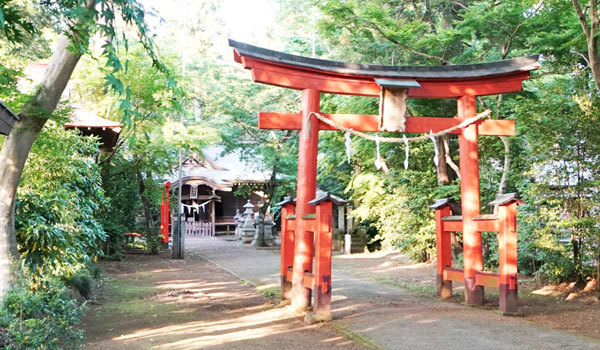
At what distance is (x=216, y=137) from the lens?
58.6 ft

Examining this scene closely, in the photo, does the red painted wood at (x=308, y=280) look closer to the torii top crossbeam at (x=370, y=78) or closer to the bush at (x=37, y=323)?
the torii top crossbeam at (x=370, y=78)

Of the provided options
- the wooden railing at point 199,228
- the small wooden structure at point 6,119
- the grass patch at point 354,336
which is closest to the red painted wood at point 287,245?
the grass patch at point 354,336

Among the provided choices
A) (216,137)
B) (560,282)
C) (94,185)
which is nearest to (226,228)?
(216,137)

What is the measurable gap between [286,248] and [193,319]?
8.04 ft

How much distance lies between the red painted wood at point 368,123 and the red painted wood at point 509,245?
1.78 meters

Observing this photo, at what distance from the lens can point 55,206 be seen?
8.66m

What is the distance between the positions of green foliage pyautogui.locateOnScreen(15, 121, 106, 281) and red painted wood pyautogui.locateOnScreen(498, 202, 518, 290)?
635cm

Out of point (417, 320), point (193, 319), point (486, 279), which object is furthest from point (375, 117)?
point (193, 319)

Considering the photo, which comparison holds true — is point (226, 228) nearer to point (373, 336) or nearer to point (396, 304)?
point (396, 304)

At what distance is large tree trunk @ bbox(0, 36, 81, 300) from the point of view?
19.8 ft

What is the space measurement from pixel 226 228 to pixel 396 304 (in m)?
26.2

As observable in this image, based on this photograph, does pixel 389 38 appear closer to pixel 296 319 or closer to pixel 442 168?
pixel 442 168

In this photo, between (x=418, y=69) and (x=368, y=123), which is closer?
(x=368, y=123)

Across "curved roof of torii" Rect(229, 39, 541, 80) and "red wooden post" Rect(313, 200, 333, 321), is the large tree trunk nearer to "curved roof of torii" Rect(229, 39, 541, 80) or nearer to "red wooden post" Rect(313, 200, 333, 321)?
"curved roof of torii" Rect(229, 39, 541, 80)
